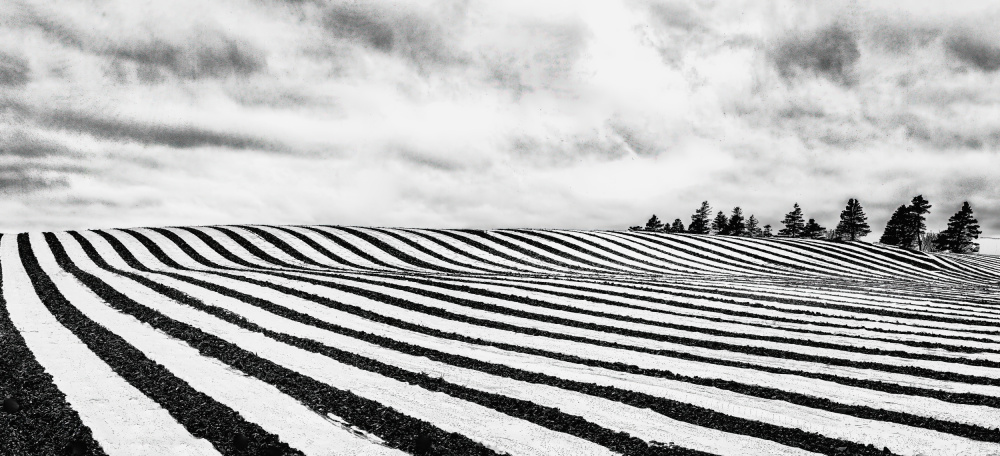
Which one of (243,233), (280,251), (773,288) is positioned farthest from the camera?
(243,233)

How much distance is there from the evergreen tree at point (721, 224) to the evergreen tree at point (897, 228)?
71.9 ft

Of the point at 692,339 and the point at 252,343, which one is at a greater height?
the point at 692,339

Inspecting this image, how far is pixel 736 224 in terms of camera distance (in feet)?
301

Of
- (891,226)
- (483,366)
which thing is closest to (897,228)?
(891,226)

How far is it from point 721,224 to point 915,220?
26.0m

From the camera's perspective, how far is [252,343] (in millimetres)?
13469

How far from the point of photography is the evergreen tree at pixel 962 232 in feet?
269

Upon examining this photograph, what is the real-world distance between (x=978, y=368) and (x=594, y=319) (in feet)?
29.9

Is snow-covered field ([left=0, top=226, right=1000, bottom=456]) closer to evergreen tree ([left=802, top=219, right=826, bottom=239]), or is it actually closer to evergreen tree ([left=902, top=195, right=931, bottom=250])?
evergreen tree ([left=902, top=195, right=931, bottom=250])

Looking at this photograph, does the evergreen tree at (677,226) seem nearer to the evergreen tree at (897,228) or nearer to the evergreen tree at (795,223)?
the evergreen tree at (795,223)

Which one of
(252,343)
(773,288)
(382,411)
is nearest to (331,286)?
(252,343)

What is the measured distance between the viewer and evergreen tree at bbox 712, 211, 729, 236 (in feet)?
305

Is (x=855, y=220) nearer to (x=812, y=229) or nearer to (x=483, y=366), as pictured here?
(x=812, y=229)

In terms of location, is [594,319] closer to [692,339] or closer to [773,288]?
[692,339]
